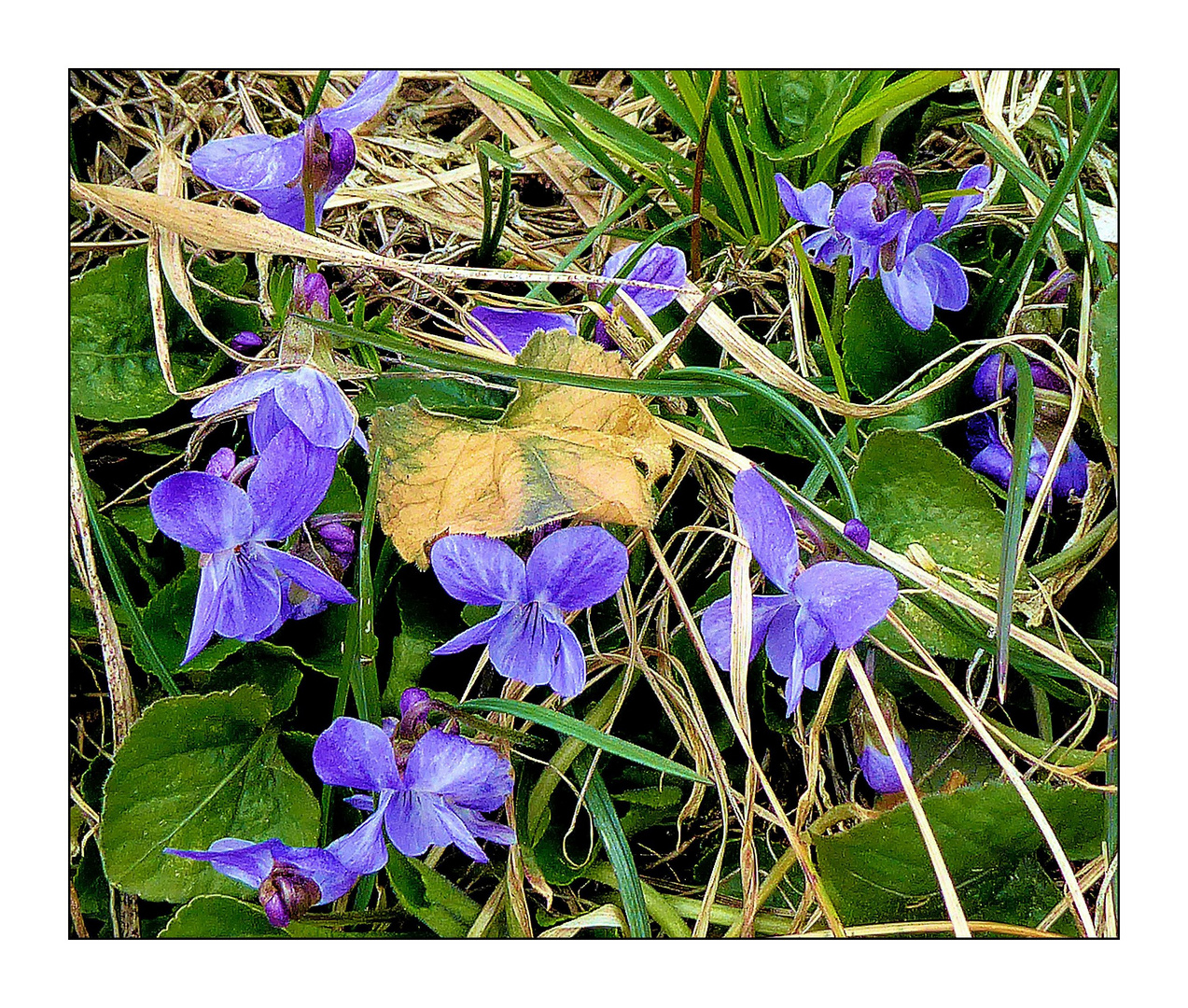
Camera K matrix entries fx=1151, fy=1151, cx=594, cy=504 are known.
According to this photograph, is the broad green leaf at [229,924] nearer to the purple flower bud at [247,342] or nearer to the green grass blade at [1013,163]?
the purple flower bud at [247,342]

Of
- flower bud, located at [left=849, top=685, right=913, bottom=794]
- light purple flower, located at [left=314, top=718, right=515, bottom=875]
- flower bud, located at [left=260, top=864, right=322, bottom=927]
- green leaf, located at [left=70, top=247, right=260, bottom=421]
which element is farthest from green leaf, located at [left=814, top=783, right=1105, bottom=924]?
green leaf, located at [left=70, top=247, right=260, bottom=421]

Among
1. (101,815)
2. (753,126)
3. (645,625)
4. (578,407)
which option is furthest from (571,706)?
(753,126)

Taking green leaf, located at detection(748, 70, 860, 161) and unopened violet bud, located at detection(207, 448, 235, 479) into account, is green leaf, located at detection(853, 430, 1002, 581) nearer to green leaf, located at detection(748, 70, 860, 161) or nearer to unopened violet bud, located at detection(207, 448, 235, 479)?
green leaf, located at detection(748, 70, 860, 161)

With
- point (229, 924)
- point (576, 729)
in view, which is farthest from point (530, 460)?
point (229, 924)

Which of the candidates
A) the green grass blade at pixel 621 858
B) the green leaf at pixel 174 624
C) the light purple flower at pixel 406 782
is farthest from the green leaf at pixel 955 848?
the green leaf at pixel 174 624

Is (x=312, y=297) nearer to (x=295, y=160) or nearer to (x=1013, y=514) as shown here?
(x=295, y=160)

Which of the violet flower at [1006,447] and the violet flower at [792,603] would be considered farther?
the violet flower at [1006,447]
